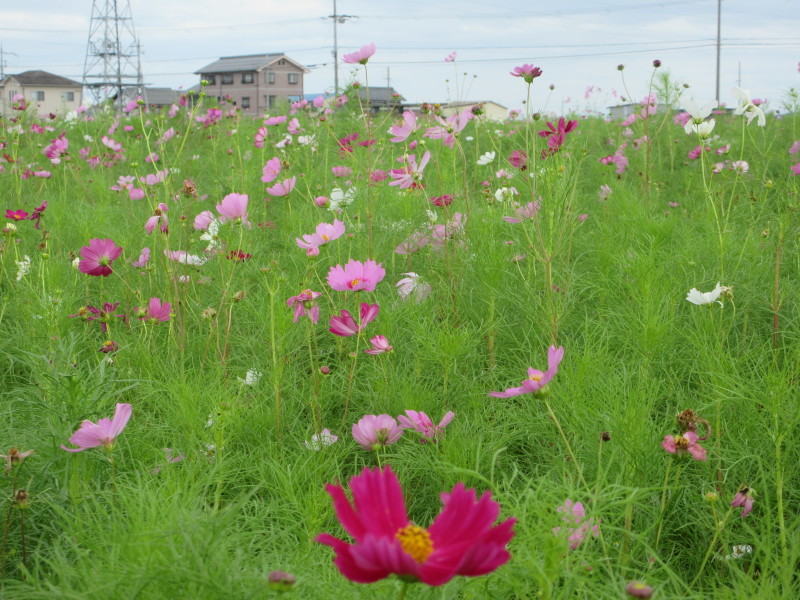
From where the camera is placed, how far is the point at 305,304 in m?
1.46

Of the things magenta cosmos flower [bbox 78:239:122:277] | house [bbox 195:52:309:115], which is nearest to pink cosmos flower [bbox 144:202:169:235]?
magenta cosmos flower [bbox 78:239:122:277]

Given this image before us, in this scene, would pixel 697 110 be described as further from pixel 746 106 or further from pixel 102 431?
pixel 102 431

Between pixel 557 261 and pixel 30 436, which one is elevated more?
pixel 557 261

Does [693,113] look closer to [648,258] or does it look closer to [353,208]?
[648,258]

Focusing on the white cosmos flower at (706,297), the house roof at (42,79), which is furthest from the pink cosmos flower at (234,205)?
the house roof at (42,79)

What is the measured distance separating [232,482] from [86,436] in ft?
1.07

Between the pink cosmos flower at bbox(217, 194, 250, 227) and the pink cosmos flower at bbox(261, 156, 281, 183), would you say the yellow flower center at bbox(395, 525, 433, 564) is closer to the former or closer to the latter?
the pink cosmos flower at bbox(217, 194, 250, 227)

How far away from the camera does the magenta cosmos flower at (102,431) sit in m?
1.01

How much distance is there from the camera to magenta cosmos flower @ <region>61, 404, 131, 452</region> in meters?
1.01

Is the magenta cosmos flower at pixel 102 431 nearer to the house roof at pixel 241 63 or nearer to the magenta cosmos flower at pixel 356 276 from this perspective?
the magenta cosmos flower at pixel 356 276

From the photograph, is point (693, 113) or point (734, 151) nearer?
point (693, 113)

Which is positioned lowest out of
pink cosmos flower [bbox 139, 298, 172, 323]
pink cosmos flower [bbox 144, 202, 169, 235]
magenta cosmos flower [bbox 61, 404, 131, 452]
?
magenta cosmos flower [bbox 61, 404, 131, 452]

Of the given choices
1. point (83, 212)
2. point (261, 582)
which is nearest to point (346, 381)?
point (261, 582)

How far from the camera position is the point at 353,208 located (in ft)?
9.77
